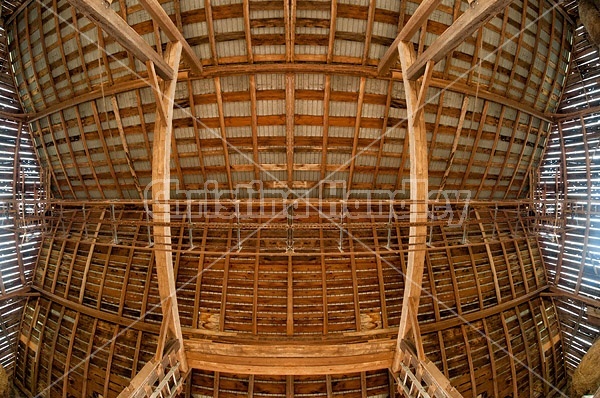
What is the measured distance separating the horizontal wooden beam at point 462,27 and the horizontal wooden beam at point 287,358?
8.44 meters

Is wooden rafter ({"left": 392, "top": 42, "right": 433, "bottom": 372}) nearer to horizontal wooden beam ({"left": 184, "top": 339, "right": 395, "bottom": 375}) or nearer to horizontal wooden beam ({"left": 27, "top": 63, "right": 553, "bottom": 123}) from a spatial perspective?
horizontal wooden beam ({"left": 27, "top": 63, "right": 553, "bottom": 123})

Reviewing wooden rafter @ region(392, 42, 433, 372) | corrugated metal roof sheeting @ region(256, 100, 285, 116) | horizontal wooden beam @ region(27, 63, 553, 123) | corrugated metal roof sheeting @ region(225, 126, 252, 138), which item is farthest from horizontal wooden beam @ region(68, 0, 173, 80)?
wooden rafter @ region(392, 42, 433, 372)

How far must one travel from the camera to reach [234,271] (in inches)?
426

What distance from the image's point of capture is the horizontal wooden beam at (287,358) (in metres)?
8.88

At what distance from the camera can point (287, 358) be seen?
900 centimetres

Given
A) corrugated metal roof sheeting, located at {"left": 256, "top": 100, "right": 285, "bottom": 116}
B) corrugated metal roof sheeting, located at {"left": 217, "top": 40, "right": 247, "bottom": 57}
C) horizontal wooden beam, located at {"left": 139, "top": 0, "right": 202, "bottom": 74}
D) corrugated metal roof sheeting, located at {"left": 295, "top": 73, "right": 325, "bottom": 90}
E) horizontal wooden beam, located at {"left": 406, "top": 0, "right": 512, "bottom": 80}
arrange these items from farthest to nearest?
corrugated metal roof sheeting, located at {"left": 256, "top": 100, "right": 285, "bottom": 116}, corrugated metal roof sheeting, located at {"left": 295, "top": 73, "right": 325, "bottom": 90}, corrugated metal roof sheeting, located at {"left": 217, "top": 40, "right": 247, "bottom": 57}, horizontal wooden beam, located at {"left": 139, "top": 0, "right": 202, "bottom": 74}, horizontal wooden beam, located at {"left": 406, "top": 0, "right": 512, "bottom": 80}

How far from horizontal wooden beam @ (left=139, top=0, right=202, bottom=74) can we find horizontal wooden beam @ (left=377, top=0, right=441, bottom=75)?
5916 millimetres

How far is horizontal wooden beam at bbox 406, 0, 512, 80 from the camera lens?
5.71 metres

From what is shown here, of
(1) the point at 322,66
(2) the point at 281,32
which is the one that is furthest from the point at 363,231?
(2) the point at 281,32

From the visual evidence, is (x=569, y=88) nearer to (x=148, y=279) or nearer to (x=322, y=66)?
(x=322, y=66)

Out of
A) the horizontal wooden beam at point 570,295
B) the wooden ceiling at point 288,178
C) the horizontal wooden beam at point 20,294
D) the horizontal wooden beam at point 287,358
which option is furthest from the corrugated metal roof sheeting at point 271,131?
the horizontal wooden beam at point 570,295

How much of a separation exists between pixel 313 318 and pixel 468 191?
8.30 metres

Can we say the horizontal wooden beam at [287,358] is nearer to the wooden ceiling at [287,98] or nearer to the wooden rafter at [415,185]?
the wooden rafter at [415,185]

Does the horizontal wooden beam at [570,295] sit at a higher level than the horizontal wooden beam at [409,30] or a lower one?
lower
